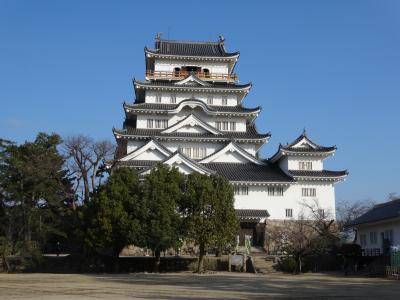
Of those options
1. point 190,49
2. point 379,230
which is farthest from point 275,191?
point 190,49

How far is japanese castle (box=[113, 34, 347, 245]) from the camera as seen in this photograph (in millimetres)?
42219

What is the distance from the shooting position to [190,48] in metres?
51.5

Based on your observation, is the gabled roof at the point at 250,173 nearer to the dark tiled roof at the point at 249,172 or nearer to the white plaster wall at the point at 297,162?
the dark tiled roof at the point at 249,172

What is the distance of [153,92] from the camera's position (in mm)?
47438

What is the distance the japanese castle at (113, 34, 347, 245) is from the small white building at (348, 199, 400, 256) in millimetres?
4519

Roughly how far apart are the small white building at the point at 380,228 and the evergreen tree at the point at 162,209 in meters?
13.9

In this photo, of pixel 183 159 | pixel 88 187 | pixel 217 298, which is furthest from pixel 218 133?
pixel 217 298

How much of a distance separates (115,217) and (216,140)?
16034 millimetres

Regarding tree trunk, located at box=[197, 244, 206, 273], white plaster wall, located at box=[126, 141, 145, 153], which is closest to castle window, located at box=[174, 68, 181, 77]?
white plaster wall, located at box=[126, 141, 145, 153]

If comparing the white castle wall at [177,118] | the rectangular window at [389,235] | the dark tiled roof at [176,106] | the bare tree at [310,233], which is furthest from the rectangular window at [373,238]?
the white castle wall at [177,118]

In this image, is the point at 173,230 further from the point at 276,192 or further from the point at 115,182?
the point at 276,192

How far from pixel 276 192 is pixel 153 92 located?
1479cm

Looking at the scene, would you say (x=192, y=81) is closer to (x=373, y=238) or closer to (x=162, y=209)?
(x=162, y=209)

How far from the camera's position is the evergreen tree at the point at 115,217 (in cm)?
3081
